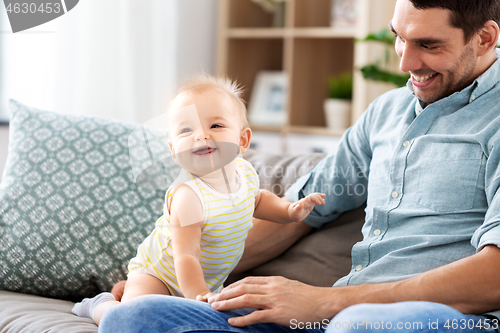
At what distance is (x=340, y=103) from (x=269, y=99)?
52 cm

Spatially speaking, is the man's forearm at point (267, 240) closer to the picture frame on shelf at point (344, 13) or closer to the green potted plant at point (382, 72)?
the green potted plant at point (382, 72)

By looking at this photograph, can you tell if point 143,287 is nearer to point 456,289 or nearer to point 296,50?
point 456,289

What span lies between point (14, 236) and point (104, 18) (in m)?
1.52

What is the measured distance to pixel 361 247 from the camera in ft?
3.76

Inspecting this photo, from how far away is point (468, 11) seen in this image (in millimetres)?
1046

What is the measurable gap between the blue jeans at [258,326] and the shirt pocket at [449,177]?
237 millimetres

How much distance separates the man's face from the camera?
3.46 feet

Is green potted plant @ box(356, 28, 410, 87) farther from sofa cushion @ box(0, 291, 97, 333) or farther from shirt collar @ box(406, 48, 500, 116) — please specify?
sofa cushion @ box(0, 291, 97, 333)

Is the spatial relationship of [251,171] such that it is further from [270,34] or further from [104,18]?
[270,34]

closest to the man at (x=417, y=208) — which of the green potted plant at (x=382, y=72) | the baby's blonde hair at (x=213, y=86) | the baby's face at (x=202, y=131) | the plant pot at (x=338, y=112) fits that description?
the baby's face at (x=202, y=131)

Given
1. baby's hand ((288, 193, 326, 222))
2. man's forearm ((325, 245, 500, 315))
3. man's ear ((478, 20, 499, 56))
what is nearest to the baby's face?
baby's hand ((288, 193, 326, 222))

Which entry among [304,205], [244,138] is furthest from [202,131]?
[304,205]

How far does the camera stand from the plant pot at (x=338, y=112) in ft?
9.97

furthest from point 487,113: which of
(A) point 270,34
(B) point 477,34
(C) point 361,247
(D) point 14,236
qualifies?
(A) point 270,34
